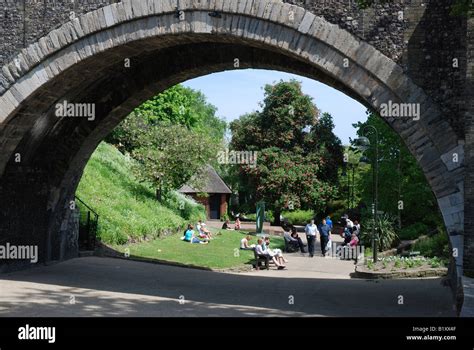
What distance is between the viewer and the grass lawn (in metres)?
20.2

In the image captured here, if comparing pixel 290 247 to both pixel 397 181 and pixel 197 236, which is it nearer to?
pixel 197 236

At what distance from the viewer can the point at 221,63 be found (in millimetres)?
14547

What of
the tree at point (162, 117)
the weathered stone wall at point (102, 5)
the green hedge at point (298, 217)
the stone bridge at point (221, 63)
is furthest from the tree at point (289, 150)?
the weathered stone wall at point (102, 5)

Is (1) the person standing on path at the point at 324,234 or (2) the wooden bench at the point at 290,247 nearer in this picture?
(1) the person standing on path at the point at 324,234

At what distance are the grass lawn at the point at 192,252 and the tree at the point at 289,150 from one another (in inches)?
519

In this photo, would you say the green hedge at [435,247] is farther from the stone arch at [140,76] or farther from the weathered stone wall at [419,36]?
the weathered stone wall at [419,36]

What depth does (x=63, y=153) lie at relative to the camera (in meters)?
15.9

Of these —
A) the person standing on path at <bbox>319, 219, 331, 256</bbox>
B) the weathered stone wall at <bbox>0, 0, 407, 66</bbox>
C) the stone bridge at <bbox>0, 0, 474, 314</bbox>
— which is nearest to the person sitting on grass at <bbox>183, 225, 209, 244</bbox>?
the person standing on path at <bbox>319, 219, 331, 256</bbox>

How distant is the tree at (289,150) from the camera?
40844 mm

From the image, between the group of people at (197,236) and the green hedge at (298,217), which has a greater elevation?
the green hedge at (298,217)

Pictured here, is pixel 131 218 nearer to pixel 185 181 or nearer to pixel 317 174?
pixel 185 181

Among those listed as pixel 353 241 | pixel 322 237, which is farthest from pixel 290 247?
pixel 353 241

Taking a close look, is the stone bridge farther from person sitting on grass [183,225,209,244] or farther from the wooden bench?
the wooden bench

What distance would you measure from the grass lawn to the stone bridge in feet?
18.1
